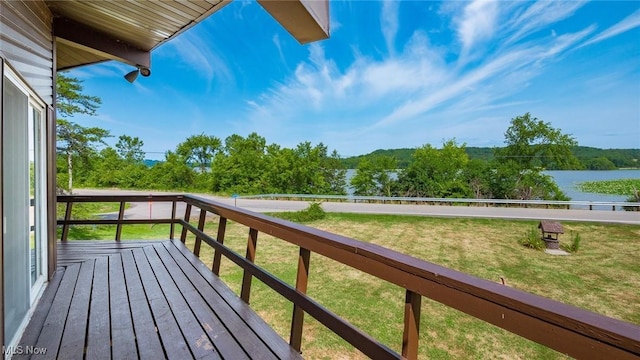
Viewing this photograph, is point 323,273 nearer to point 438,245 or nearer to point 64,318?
point 438,245

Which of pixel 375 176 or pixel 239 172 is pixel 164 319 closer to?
pixel 375 176

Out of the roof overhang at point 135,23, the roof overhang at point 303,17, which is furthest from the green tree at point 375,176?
the roof overhang at point 303,17

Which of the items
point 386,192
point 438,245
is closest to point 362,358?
point 438,245

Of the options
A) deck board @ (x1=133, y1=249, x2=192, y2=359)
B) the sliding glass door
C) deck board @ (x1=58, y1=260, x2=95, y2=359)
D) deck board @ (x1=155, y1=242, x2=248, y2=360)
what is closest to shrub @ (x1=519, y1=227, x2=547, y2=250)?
deck board @ (x1=155, y1=242, x2=248, y2=360)

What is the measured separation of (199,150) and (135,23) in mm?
23659

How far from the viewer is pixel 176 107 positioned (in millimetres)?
27828

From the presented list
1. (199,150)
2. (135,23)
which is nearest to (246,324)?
(135,23)

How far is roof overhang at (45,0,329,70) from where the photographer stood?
1.22m

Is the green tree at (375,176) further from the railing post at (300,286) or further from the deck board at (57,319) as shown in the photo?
the railing post at (300,286)

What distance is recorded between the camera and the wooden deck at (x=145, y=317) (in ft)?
5.51

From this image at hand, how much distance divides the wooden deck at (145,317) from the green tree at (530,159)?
55.0 ft

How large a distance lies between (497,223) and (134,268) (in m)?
11.2

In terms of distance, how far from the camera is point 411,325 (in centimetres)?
98

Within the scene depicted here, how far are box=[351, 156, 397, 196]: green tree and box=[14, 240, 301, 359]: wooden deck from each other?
50.2ft
